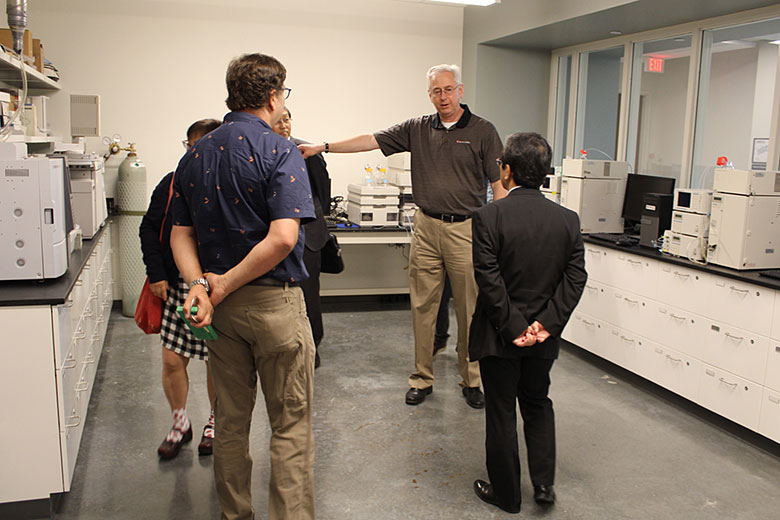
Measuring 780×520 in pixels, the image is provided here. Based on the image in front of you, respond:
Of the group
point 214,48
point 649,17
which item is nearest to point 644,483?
point 649,17

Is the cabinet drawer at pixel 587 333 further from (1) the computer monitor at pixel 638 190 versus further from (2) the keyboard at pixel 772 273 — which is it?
(2) the keyboard at pixel 772 273

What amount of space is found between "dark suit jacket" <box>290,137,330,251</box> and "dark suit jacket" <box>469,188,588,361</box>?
4.80 ft

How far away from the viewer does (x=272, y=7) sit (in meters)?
5.47

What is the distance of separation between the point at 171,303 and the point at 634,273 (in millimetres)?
2654

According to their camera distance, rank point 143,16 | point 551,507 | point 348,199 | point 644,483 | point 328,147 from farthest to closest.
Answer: point 348,199 → point 143,16 → point 328,147 → point 644,483 → point 551,507

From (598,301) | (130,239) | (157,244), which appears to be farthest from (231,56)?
(598,301)

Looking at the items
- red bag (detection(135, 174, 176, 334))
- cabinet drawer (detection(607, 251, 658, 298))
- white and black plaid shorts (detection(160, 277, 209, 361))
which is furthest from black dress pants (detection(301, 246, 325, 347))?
cabinet drawer (detection(607, 251, 658, 298))

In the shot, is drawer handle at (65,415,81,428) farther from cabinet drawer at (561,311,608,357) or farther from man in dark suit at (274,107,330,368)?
cabinet drawer at (561,311,608,357)

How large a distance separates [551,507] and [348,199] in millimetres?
3497

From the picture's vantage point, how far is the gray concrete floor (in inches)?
101

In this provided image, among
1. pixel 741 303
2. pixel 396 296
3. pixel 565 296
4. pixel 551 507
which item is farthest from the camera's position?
pixel 396 296

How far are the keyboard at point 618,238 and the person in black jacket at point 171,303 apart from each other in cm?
261

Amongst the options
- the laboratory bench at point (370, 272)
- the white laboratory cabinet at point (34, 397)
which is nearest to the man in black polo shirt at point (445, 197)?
the white laboratory cabinet at point (34, 397)

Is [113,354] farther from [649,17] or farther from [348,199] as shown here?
[649,17]
